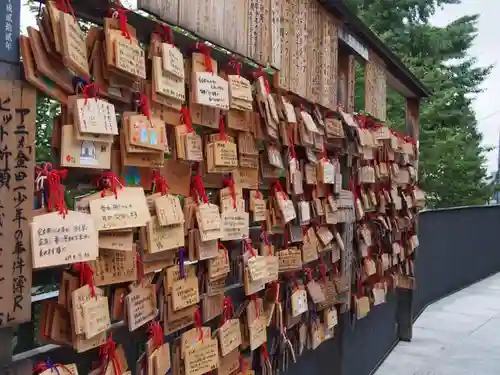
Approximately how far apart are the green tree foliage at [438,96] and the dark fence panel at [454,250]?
3720 millimetres

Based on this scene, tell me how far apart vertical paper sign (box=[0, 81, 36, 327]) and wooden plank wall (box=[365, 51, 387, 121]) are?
3.31 meters

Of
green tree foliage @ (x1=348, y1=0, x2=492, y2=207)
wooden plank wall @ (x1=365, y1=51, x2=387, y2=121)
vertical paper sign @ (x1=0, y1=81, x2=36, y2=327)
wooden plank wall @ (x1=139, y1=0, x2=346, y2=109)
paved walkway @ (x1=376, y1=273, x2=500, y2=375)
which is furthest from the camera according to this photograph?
green tree foliage @ (x1=348, y1=0, x2=492, y2=207)

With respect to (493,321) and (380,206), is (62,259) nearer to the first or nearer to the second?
(380,206)

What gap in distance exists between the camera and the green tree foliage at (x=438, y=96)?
48.8 ft

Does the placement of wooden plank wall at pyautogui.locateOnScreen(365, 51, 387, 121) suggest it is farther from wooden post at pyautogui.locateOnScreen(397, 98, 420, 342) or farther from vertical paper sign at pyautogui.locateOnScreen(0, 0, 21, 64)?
vertical paper sign at pyautogui.locateOnScreen(0, 0, 21, 64)

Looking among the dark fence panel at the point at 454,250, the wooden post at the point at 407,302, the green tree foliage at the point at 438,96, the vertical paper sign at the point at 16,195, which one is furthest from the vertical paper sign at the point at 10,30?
the green tree foliage at the point at 438,96

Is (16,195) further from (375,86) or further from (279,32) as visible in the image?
(375,86)

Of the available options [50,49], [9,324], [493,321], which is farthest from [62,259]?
[493,321]

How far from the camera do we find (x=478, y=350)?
18.7ft

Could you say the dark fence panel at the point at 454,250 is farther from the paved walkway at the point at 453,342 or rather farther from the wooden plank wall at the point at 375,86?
the wooden plank wall at the point at 375,86

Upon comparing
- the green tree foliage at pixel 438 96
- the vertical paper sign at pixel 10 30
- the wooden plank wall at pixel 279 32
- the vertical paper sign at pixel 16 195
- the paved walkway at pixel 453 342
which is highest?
the green tree foliage at pixel 438 96

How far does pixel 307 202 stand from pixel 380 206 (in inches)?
63.7

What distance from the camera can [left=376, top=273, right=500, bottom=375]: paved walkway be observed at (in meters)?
5.06

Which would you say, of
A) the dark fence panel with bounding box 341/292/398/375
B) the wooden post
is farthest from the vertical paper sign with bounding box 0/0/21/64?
the wooden post
